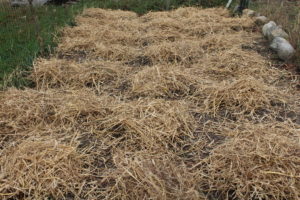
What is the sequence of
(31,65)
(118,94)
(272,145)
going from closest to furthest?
(272,145)
(118,94)
(31,65)

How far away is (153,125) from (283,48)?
8.87ft

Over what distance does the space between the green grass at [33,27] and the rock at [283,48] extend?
3.33 m

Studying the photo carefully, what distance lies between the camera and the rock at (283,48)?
4586mm

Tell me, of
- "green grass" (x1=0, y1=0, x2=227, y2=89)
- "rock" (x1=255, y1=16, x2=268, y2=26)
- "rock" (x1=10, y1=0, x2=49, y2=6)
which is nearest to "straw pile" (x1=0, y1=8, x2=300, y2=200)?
"green grass" (x1=0, y1=0, x2=227, y2=89)

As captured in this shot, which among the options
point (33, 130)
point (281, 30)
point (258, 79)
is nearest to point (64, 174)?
point (33, 130)

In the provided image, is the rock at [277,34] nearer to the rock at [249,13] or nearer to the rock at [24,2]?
the rock at [249,13]

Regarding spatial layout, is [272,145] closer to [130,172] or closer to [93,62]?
[130,172]

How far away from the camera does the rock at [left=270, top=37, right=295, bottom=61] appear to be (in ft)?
15.0

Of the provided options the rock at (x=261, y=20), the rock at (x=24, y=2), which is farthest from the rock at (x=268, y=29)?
the rock at (x=24, y=2)

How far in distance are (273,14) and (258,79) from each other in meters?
3.26

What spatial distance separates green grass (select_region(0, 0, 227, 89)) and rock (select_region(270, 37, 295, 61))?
3.33 meters

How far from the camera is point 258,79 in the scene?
396cm

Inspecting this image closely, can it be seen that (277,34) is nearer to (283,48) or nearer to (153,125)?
(283,48)

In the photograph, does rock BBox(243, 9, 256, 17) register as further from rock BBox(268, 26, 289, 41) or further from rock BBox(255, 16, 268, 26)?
rock BBox(268, 26, 289, 41)
